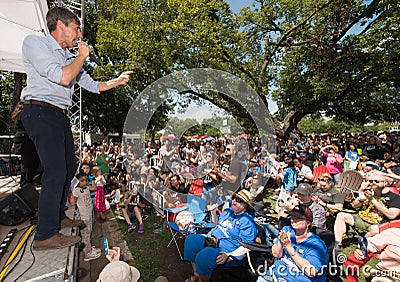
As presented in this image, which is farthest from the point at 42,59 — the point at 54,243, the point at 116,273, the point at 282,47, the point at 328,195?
the point at 282,47

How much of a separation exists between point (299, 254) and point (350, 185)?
4367 mm

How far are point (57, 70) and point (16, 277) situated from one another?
1.52 m

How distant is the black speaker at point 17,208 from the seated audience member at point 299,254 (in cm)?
280

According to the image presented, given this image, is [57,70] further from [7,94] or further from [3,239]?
[7,94]

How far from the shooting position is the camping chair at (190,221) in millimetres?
4223

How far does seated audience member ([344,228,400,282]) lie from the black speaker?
3935 millimetres

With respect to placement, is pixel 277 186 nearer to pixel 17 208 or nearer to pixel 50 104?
pixel 17 208

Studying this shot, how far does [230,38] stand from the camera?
40.9 feet

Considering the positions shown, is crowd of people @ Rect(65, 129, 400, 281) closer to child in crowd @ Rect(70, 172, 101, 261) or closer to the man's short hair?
child in crowd @ Rect(70, 172, 101, 261)

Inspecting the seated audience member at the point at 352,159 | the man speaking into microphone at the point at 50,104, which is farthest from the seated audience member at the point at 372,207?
the man speaking into microphone at the point at 50,104

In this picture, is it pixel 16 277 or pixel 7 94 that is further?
pixel 7 94

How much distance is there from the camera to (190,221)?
4484 mm

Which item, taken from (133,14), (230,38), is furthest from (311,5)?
(133,14)

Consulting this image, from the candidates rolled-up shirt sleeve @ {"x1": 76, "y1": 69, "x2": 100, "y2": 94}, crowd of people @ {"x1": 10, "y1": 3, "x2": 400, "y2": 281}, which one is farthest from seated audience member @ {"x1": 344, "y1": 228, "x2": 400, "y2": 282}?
rolled-up shirt sleeve @ {"x1": 76, "y1": 69, "x2": 100, "y2": 94}
